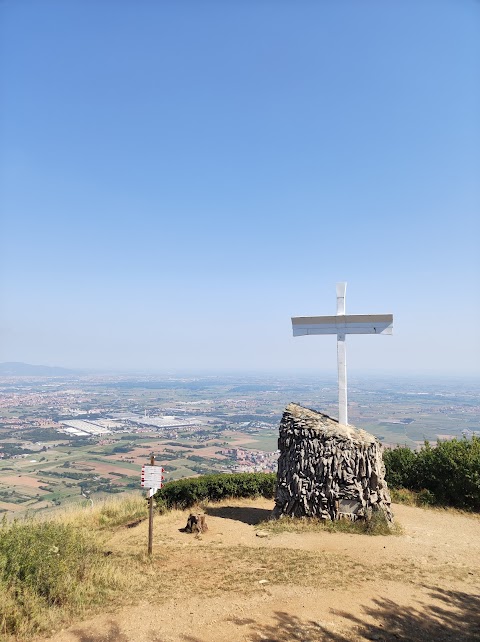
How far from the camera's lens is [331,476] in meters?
10.1

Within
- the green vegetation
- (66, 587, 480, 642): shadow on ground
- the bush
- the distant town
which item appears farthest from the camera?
the distant town

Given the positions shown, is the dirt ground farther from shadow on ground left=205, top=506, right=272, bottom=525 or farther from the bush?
the bush

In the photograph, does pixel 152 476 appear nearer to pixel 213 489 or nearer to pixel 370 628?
pixel 370 628

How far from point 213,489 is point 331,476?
516cm

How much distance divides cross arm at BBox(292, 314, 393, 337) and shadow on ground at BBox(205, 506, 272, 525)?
5782 millimetres

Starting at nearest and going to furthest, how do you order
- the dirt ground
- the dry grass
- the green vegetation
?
the dirt ground < the dry grass < the green vegetation

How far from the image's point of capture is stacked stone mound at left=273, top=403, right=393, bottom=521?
10.1 meters

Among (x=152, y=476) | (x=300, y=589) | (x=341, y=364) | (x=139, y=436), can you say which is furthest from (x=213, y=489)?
(x=139, y=436)

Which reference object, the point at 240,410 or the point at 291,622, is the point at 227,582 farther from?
the point at 240,410

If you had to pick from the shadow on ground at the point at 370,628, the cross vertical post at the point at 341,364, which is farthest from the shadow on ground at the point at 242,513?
the shadow on ground at the point at 370,628

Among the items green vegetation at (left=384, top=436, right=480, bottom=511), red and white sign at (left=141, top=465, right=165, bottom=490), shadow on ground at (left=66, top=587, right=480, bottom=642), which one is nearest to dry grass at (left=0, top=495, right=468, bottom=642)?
shadow on ground at (left=66, top=587, right=480, bottom=642)

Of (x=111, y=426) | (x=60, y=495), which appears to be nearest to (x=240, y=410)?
(x=111, y=426)

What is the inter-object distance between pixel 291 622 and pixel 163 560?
3773mm

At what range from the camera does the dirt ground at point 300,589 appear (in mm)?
5094
